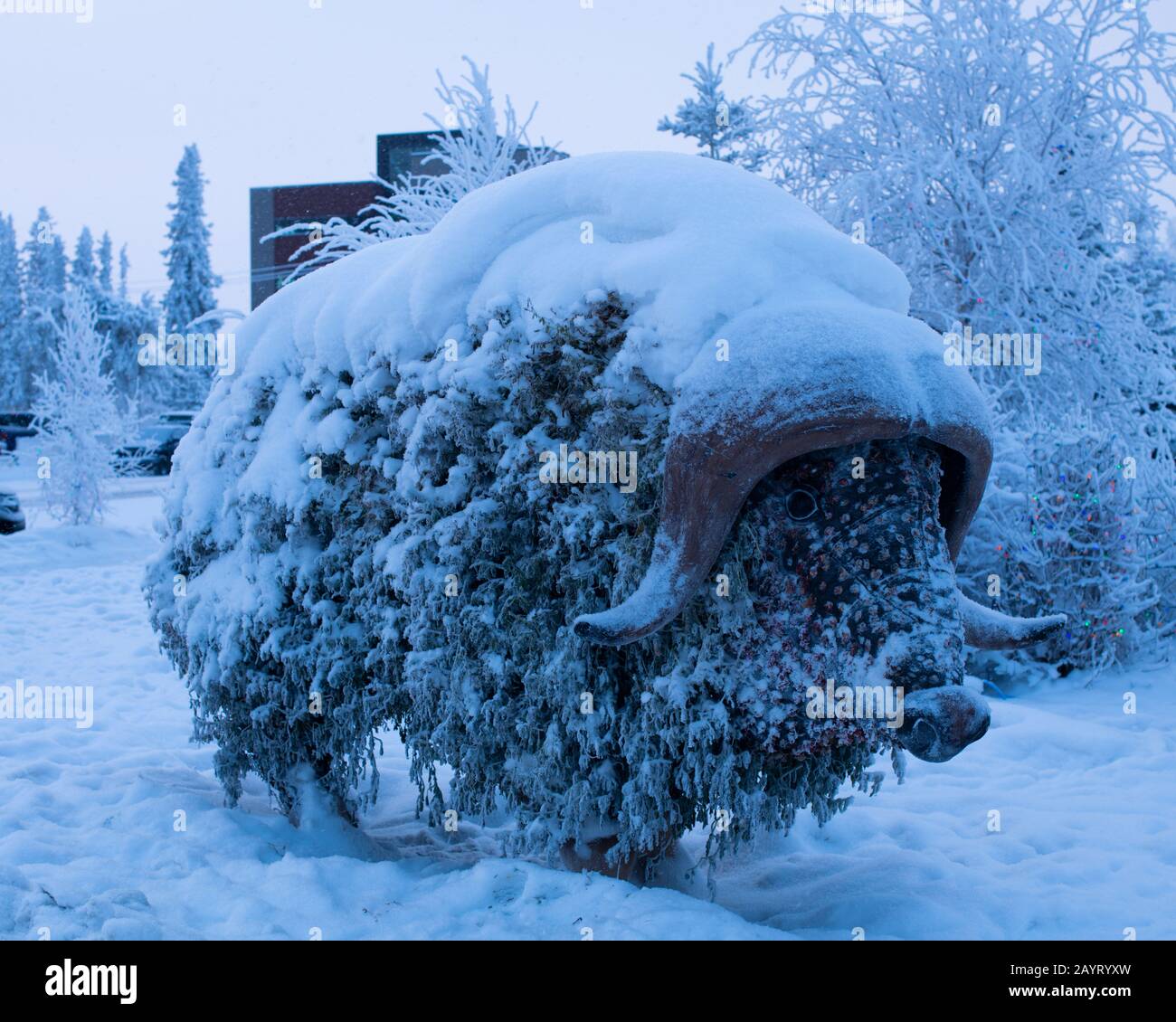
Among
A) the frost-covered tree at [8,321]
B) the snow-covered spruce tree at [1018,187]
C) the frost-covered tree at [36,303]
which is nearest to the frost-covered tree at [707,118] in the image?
the snow-covered spruce tree at [1018,187]

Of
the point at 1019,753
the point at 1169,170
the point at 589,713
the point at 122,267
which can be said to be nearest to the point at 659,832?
the point at 589,713

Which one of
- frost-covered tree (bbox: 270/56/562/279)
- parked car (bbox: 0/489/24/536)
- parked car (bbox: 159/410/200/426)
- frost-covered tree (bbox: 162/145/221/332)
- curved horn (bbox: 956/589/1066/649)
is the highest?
frost-covered tree (bbox: 162/145/221/332)

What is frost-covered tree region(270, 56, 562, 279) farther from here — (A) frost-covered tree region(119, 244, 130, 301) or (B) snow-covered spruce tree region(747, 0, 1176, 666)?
(A) frost-covered tree region(119, 244, 130, 301)

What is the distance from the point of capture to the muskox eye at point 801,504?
280cm

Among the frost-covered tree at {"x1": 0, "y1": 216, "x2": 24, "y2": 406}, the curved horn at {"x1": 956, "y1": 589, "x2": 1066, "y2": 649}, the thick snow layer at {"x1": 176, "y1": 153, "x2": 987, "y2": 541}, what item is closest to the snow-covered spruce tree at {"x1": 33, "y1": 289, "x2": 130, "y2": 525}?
the thick snow layer at {"x1": 176, "y1": 153, "x2": 987, "y2": 541}

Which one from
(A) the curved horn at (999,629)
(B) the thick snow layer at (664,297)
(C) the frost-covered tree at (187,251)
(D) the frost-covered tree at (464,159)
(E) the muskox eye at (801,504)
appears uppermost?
(C) the frost-covered tree at (187,251)

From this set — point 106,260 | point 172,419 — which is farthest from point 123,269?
point 172,419

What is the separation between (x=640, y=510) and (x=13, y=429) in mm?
43178

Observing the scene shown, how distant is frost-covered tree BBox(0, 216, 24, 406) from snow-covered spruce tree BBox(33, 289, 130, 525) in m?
41.6

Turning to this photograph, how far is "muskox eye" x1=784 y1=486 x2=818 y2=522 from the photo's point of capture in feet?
9.20

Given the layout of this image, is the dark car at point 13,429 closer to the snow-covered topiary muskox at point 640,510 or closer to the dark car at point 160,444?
the dark car at point 160,444

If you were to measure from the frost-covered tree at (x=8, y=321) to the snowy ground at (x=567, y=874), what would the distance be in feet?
177
